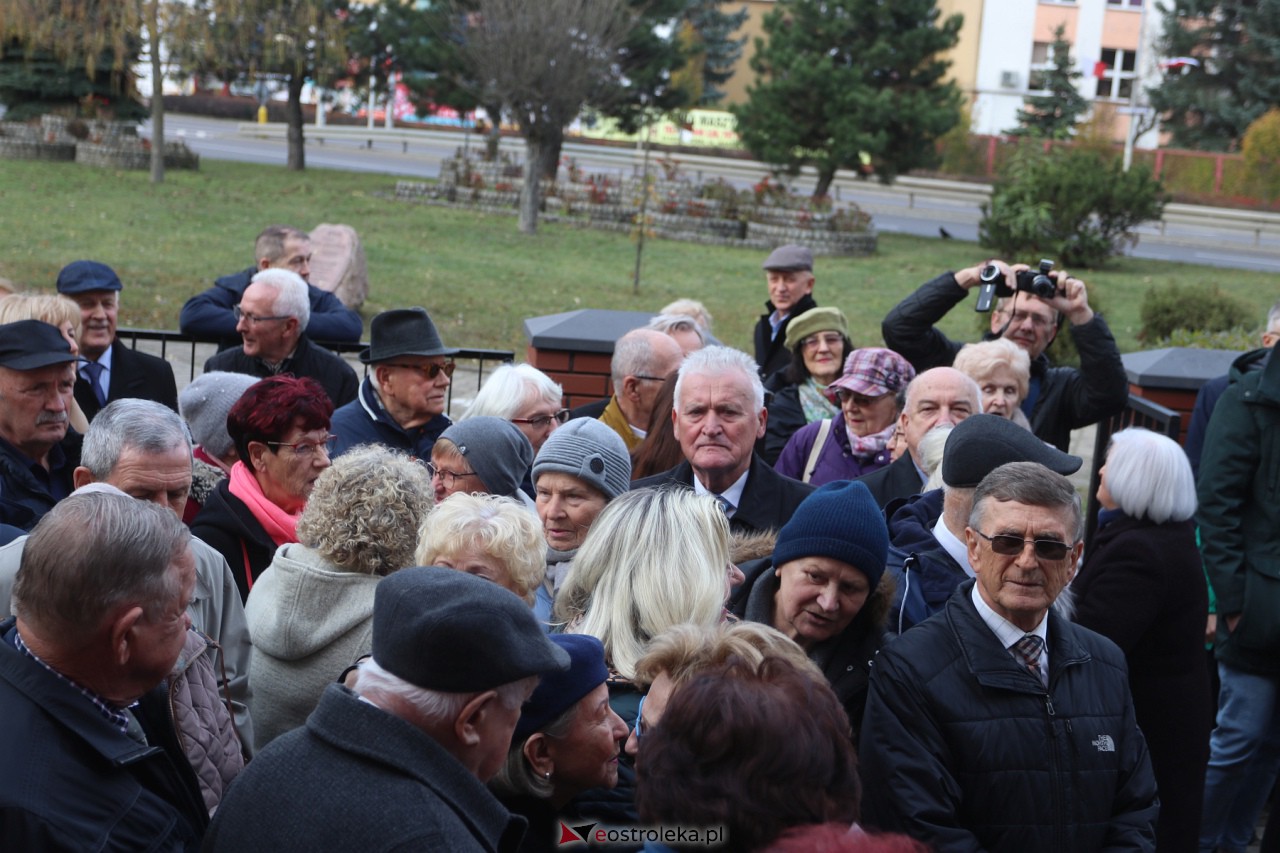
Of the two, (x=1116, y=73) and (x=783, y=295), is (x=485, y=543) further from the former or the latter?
(x=1116, y=73)

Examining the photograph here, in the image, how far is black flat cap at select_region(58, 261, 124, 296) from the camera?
5781 millimetres

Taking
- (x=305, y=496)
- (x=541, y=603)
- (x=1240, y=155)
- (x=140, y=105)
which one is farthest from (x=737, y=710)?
(x=1240, y=155)

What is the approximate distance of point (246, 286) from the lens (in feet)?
23.1

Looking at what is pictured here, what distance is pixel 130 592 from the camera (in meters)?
2.49

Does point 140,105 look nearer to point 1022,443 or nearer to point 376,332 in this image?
point 376,332

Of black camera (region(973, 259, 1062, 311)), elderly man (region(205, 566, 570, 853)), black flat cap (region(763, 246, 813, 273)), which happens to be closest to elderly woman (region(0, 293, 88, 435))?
elderly man (region(205, 566, 570, 853))

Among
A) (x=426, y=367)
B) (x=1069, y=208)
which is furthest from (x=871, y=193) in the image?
(x=426, y=367)

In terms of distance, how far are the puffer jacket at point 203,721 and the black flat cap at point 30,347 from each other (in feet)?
5.47

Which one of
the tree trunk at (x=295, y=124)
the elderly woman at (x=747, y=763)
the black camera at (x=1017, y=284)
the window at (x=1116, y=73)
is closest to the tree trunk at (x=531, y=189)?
the tree trunk at (x=295, y=124)

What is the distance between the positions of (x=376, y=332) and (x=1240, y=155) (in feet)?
138

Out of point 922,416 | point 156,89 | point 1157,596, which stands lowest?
point 1157,596

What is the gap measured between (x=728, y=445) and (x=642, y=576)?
1.48 metres

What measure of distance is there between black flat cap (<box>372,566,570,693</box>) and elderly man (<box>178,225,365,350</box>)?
198 inches

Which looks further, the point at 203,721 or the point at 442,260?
the point at 442,260
